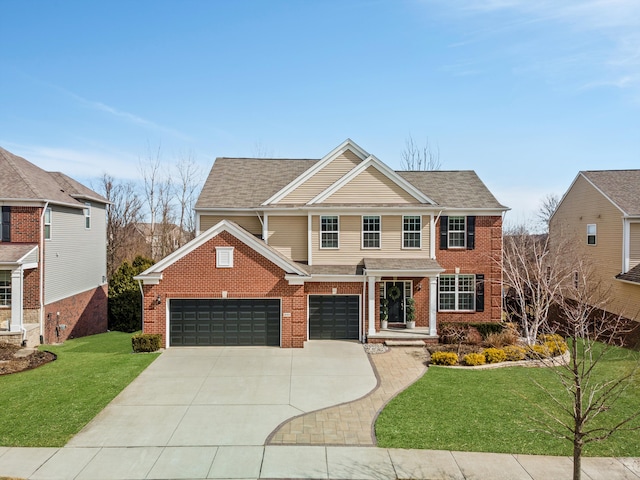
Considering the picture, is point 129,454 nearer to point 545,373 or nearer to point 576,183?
point 545,373

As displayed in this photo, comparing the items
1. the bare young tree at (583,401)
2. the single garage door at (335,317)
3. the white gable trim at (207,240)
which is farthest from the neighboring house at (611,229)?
the white gable trim at (207,240)

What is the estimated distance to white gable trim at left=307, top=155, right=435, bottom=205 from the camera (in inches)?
802

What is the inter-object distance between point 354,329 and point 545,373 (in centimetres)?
807

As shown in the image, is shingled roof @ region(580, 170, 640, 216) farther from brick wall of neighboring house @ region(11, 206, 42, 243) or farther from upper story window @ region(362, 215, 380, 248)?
brick wall of neighboring house @ region(11, 206, 42, 243)

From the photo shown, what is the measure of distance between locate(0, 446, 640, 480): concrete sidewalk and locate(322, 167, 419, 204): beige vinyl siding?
42.3 feet

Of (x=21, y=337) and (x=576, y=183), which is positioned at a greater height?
(x=576, y=183)

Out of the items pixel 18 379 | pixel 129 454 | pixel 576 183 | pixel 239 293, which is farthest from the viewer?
pixel 576 183

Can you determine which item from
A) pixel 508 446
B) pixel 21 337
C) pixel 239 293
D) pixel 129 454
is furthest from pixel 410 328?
pixel 21 337

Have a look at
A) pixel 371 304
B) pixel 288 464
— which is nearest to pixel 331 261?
pixel 371 304

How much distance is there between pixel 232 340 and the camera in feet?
61.3

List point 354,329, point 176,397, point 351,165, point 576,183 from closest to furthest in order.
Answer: point 176,397 < point 354,329 < point 351,165 < point 576,183

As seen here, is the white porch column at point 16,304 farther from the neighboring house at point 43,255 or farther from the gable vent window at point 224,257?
the gable vent window at point 224,257

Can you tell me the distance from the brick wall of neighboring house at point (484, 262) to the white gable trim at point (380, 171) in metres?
2.20

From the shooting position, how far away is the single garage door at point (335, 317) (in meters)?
20.2
